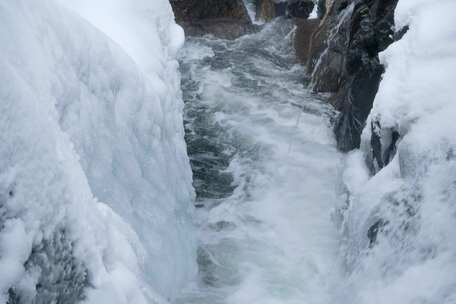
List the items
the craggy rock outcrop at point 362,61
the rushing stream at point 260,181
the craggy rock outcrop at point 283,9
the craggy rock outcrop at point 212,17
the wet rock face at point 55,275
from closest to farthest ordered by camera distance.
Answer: the wet rock face at point 55,275 → the rushing stream at point 260,181 → the craggy rock outcrop at point 362,61 → the craggy rock outcrop at point 212,17 → the craggy rock outcrop at point 283,9

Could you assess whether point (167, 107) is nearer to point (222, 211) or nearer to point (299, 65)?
point (222, 211)

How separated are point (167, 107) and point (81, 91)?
4.83ft

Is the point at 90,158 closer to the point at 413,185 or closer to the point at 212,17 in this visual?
the point at 413,185

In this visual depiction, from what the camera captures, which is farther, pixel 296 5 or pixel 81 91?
pixel 296 5

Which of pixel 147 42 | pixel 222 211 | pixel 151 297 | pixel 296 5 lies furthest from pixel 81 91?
pixel 296 5

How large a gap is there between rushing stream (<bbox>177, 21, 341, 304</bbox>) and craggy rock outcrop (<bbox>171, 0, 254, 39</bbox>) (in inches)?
64.4

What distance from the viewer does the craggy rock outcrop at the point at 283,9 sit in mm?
16016

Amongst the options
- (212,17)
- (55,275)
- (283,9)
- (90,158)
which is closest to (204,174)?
(90,158)

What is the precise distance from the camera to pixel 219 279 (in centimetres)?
461

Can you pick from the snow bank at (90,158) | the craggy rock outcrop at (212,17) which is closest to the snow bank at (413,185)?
the snow bank at (90,158)

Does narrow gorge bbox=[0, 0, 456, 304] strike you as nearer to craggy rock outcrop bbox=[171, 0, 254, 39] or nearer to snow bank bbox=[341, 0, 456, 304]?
snow bank bbox=[341, 0, 456, 304]

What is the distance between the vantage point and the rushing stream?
461 cm

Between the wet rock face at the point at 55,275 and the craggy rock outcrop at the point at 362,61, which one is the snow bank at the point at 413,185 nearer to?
the craggy rock outcrop at the point at 362,61

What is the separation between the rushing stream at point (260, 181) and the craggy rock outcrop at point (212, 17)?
1.64 metres
